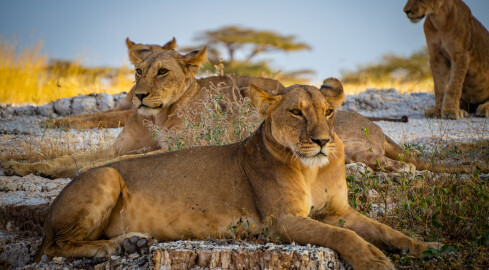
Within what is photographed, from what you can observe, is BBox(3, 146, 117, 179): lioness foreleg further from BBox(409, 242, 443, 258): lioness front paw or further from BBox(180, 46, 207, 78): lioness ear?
BBox(409, 242, 443, 258): lioness front paw

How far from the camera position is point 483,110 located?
9.44 meters

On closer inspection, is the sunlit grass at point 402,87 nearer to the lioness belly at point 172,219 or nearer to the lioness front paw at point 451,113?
the lioness front paw at point 451,113

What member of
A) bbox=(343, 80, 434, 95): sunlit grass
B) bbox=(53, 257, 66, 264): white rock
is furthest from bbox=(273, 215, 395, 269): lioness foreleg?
bbox=(343, 80, 434, 95): sunlit grass

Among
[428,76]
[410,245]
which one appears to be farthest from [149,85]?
[428,76]

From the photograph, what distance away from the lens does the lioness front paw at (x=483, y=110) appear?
370 inches

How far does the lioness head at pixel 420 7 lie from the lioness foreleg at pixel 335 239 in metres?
6.28

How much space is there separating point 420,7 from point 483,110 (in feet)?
7.01

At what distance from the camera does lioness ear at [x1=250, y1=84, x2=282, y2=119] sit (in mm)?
3846

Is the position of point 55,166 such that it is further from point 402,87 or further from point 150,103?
point 402,87

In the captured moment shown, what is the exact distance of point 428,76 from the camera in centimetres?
2044

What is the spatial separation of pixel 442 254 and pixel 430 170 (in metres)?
2.35

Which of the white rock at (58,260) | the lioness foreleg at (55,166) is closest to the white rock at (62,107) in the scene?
the lioness foreleg at (55,166)

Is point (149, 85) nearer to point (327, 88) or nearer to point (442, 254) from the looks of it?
point (327, 88)

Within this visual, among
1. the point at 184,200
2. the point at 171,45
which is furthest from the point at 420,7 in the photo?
the point at 184,200
